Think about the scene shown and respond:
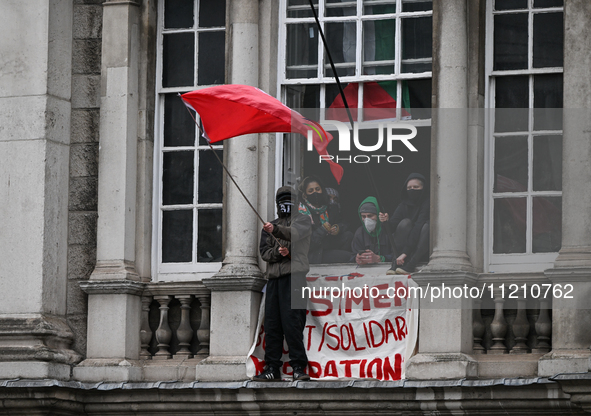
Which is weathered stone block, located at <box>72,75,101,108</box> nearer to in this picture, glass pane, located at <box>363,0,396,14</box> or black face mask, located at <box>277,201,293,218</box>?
black face mask, located at <box>277,201,293,218</box>

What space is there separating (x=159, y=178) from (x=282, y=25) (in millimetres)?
2089

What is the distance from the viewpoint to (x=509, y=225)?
14328mm

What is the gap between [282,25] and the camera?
1535cm

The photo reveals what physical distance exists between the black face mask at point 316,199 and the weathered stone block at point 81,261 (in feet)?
→ 7.99

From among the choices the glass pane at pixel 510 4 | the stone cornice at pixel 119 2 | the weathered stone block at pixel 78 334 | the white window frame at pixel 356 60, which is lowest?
the weathered stone block at pixel 78 334

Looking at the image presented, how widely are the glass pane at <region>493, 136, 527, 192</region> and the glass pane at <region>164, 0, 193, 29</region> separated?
3.68m

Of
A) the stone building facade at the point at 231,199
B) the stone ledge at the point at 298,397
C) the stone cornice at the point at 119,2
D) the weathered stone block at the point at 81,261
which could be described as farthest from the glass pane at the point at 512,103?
the weathered stone block at the point at 81,261

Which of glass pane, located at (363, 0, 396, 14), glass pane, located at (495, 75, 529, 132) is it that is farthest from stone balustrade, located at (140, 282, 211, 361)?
glass pane, located at (495, 75, 529, 132)

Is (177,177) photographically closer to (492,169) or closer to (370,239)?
(370,239)

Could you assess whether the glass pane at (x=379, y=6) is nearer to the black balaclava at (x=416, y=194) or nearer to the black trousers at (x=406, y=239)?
the black balaclava at (x=416, y=194)

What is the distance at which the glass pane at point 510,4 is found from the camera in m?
14.5

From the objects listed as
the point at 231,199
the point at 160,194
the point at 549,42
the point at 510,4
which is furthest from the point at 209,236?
the point at 549,42

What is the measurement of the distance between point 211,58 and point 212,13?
1.61 ft

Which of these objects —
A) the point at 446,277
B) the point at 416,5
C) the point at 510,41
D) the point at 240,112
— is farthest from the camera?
the point at 416,5
